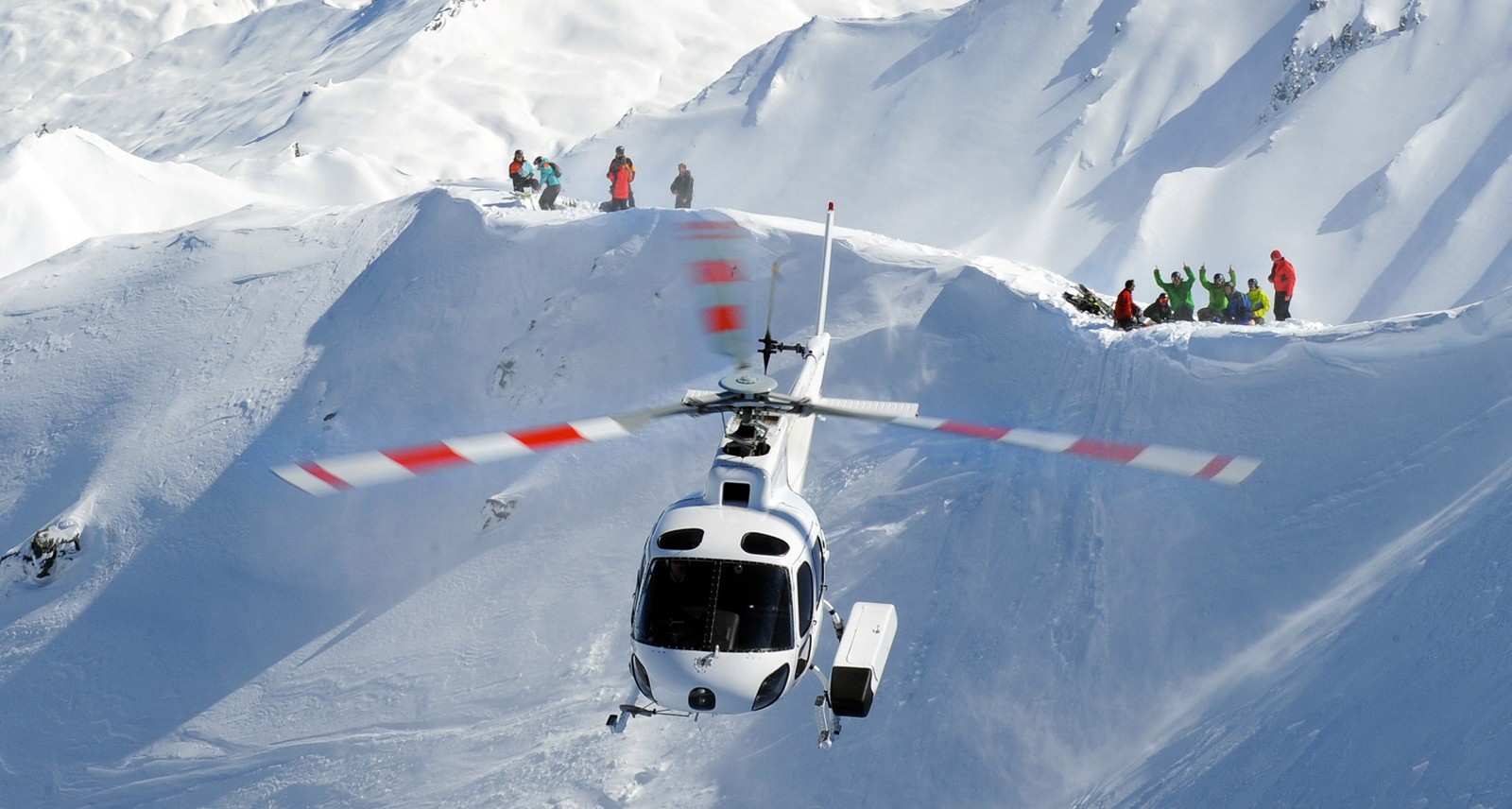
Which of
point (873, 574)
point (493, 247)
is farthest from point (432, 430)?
point (873, 574)

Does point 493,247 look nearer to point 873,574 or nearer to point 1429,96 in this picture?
point 873,574

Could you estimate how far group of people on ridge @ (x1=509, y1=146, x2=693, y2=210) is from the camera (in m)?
22.2

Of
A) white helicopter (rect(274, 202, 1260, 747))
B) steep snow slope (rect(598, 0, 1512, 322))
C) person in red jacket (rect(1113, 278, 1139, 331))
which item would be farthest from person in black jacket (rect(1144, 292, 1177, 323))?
steep snow slope (rect(598, 0, 1512, 322))

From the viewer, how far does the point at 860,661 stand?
9680mm

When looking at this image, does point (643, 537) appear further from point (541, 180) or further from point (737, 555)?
point (541, 180)

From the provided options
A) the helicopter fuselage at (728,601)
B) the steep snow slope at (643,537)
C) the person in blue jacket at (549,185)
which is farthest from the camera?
the person in blue jacket at (549,185)

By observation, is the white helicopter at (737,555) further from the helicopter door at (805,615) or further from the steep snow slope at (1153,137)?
the steep snow slope at (1153,137)

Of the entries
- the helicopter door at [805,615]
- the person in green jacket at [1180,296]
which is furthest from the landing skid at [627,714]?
the person in green jacket at [1180,296]

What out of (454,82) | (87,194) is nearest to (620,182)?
(87,194)

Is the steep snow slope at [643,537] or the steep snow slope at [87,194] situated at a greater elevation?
the steep snow slope at [643,537]

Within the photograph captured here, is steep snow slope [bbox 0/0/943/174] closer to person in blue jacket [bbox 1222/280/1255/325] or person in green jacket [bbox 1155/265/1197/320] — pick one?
person in green jacket [bbox 1155/265/1197/320]

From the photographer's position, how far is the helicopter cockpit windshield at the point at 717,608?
893 centimetres

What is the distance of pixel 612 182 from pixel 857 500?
9753mm

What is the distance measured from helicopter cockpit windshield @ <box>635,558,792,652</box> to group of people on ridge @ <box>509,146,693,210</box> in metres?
13.5
